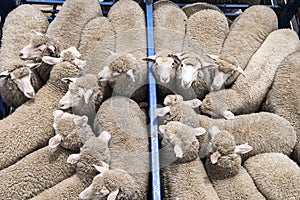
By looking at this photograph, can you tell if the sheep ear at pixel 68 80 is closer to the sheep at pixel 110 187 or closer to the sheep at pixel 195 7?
the sheep at pixel 110 187

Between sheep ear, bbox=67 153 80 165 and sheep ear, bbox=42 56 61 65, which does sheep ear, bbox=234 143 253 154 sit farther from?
sheep ear, bbox=42 56 61 65

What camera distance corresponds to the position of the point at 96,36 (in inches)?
101

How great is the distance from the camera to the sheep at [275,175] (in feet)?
6.59

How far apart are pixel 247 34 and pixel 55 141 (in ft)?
4.48

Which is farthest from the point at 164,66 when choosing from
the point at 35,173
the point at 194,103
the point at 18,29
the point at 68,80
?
the point at 18,29

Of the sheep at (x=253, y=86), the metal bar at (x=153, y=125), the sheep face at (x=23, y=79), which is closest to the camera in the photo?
the metal bar at (x=153, y=125)

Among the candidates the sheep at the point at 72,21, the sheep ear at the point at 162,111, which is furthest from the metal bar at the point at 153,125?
the sheep at the point at 72,21

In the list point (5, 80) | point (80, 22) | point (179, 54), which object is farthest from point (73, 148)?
point (80, 22)

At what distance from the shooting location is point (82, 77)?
218 cm

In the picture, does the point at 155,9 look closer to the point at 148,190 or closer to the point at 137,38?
the point at 137,38

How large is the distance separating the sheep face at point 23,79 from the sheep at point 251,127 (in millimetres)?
682

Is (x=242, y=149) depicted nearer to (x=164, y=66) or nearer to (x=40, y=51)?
(x=164, y=66)

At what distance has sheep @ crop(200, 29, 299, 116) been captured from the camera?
2.30 metres

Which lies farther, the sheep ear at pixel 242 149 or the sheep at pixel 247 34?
the sheep at pixel 247 34
